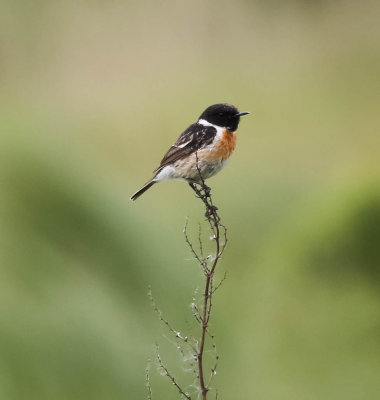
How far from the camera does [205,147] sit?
4824 mm

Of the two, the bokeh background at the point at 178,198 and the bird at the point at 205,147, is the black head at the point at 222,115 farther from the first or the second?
the bokeh background at the point at 178,198

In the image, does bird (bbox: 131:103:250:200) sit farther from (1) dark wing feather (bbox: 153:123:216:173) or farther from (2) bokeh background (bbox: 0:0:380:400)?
(2) bokeh background (bbox: 0:0:380:400)

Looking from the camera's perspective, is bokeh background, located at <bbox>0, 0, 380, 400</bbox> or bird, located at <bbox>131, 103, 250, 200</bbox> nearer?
bird, located at <bbox>131, 103, 250, 200</bbox>

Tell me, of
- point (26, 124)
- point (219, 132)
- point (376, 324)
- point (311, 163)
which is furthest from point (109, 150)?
point (219, 132)

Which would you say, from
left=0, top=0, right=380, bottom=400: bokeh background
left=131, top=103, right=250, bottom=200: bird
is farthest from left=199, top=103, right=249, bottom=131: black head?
left=0, top=0, right=380, bottom=400: bokeh background

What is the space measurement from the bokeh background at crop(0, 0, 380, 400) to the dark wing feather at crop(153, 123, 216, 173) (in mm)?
2683

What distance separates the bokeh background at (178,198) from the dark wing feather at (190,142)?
2.68 metres

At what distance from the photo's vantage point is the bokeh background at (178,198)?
291 inches

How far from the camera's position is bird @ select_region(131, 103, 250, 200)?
190 inches

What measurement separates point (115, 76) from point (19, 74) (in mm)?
1309

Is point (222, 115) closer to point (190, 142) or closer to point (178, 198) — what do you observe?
point (190, 142)

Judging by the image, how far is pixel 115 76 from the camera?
42.8ft

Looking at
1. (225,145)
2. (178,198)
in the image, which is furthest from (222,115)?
(178,198)

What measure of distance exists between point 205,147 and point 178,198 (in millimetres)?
4959
